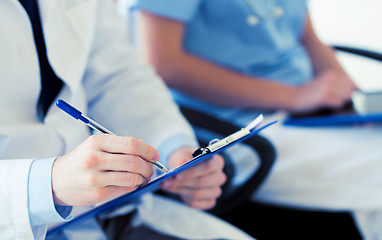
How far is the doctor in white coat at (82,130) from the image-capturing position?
15.5 inches

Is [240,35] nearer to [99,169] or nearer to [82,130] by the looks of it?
[82,130]

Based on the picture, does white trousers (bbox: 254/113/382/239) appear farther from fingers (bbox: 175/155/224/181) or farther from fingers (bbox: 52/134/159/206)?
fingers (bbox: 52/134/159/206)

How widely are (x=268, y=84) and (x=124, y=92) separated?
1.31 ft

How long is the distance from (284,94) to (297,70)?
6.6 inches

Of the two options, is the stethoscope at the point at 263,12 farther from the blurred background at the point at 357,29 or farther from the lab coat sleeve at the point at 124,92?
the blurred background at the point at 357,29

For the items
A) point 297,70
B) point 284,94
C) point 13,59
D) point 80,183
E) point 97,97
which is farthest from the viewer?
point 297,70

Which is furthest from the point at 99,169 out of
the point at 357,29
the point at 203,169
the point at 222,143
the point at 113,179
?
the point at 357,29

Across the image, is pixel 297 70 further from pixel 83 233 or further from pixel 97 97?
pixel 83 233

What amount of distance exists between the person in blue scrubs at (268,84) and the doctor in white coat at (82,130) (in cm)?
14

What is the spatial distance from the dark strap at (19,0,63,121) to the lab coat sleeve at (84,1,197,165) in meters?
0.08

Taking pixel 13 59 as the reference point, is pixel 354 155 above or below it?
below

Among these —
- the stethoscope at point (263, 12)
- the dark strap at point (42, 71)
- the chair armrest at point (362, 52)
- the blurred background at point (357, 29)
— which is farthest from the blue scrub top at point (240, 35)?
the blurred background at point (357, 29)

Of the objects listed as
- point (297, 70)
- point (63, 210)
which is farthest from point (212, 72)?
point (63, 210)

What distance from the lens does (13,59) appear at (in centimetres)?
53
